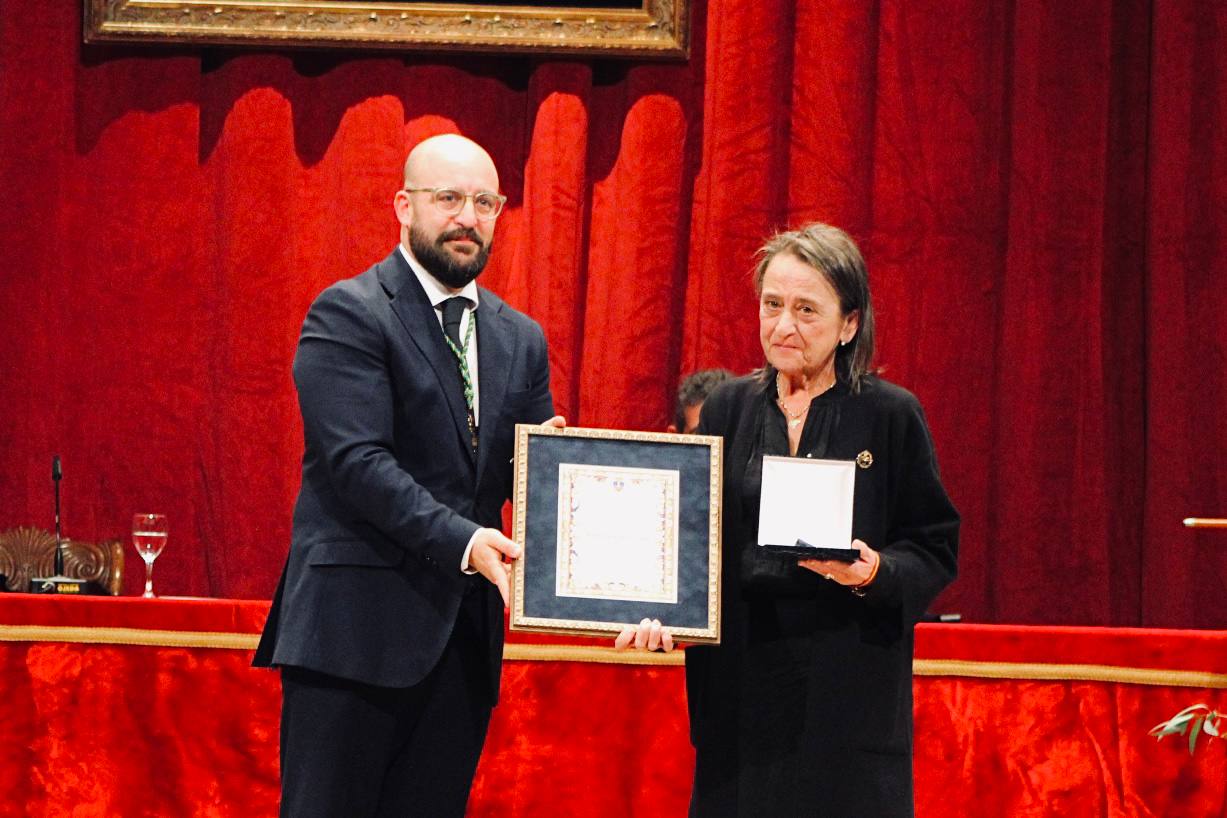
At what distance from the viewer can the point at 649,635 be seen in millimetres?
2281

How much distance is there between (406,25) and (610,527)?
2.61 m

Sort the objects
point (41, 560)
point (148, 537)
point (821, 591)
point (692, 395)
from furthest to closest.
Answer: point (692, 395)
point (41, 560)
point (148, 537)
point (821, 591)

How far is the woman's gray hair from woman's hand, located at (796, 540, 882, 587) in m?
0.29

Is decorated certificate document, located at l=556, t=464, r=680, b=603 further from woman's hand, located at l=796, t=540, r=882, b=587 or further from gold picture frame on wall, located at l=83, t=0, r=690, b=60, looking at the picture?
gold picture frame on wall, located at l=83, t=0, r=690, b=60

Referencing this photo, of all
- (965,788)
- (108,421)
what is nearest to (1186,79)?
(965,788)

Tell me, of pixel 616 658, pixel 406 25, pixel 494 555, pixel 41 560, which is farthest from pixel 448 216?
pixel 406 25

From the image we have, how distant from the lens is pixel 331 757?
244cm

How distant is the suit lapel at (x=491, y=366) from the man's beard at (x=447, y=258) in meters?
0.09

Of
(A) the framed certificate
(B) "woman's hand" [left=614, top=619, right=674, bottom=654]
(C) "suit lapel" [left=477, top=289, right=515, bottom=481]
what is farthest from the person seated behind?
(B) "woman's hand" [left=614, top=619, right=674, bottom=654]

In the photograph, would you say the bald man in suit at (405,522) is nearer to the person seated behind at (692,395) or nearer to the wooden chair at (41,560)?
the person seated behind at (692,395)

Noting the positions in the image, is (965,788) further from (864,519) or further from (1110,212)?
(1110,212)

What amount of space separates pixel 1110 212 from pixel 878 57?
841 mm

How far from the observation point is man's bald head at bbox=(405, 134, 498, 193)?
2578mm

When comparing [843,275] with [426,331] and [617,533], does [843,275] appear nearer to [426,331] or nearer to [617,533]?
[617,533]
